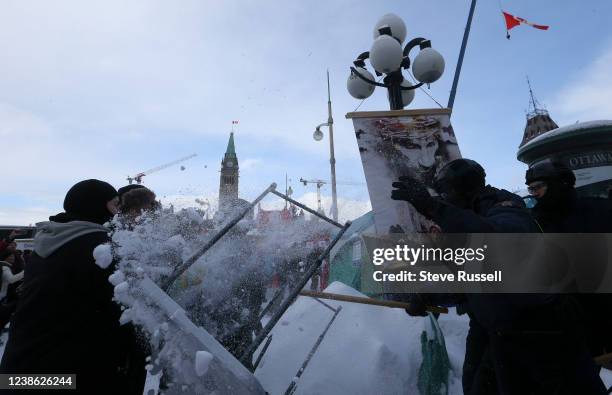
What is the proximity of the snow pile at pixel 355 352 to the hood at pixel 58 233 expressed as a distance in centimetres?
238

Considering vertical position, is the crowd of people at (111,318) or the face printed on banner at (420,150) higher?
the face printed on banner at (420,150)

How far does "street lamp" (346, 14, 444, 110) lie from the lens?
4.80 meters

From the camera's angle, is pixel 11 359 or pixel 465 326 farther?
pixel 465 326

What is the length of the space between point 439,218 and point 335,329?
2.64 m

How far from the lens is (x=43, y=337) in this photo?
1556 millimetres

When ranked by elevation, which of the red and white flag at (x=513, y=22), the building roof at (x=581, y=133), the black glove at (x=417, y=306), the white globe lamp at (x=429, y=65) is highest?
the red and white flag at (x=513, y=22)

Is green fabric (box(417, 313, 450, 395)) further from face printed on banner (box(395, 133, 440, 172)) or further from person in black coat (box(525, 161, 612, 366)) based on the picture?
face printed on banner (box(395, 133, 440, 172))

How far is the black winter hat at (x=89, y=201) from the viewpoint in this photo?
1.84 meters

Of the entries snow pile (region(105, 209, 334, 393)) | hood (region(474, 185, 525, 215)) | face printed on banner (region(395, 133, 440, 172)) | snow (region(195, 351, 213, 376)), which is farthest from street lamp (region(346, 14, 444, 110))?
snow (region(195, 351, 213, 376))

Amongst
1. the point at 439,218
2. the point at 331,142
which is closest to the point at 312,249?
the point at 439,218

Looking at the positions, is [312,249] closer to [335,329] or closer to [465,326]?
[335,329]

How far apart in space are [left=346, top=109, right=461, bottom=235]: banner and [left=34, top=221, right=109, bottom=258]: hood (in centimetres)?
233

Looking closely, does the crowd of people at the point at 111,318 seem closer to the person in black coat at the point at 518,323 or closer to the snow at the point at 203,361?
the person in black coat at the point at 518,323

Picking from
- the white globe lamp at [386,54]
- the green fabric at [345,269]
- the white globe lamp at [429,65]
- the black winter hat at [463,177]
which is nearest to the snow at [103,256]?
the black winter hat at [463,177]
